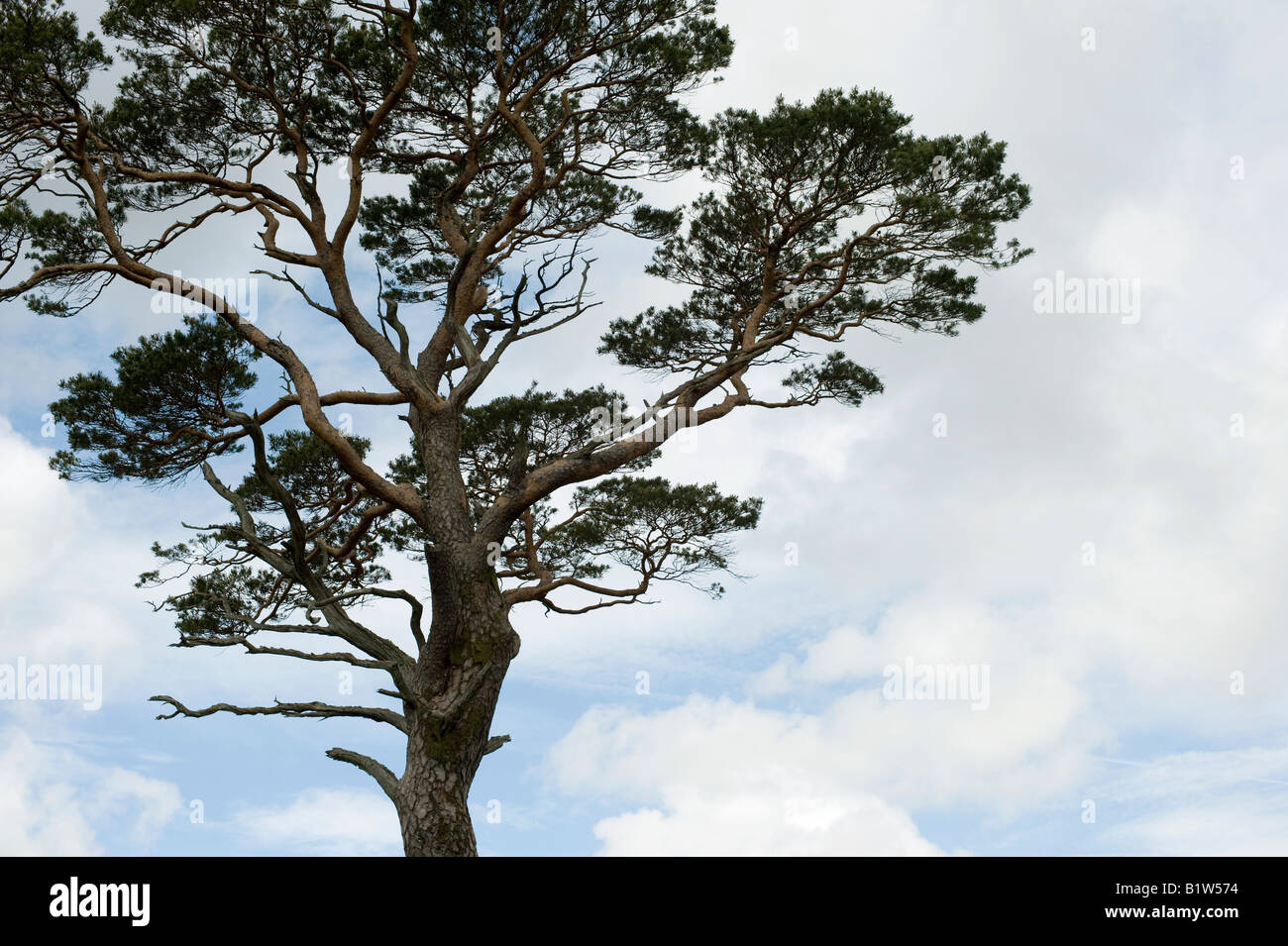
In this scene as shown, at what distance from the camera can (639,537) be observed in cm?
1339

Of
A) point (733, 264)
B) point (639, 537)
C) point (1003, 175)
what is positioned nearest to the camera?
point (1003, 175)

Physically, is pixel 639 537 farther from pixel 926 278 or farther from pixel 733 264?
pixel 926 278

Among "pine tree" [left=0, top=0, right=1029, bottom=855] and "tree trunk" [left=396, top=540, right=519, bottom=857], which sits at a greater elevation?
"pine tree" [left=0, top=0, right=1029, bottom=855]

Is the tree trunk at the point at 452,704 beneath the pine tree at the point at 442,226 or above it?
beneath

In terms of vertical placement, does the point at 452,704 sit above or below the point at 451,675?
below

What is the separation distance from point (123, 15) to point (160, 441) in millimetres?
4211

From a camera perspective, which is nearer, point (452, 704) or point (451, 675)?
point (452, 704)

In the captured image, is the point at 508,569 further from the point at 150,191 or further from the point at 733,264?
the point at 150,191
